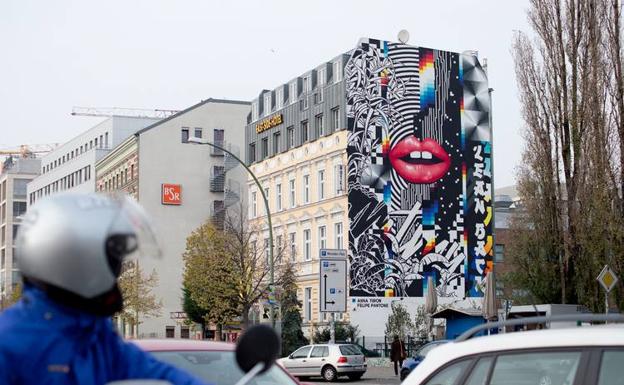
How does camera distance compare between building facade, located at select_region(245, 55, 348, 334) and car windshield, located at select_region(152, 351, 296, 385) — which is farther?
building facade, located at select_region(245, 55, 348, 334)

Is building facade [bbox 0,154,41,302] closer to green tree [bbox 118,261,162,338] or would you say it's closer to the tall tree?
green tree [bbox 118,261,162,338]

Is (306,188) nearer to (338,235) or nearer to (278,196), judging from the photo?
(278,196)

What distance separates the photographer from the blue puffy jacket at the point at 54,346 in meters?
2.39

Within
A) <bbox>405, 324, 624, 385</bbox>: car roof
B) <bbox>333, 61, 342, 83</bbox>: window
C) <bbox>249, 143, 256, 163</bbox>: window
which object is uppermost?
<bbox>333, 61, 342, 83</bbox>: window

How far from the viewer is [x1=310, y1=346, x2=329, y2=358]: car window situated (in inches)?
1757

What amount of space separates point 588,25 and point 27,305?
→ 4307 cm

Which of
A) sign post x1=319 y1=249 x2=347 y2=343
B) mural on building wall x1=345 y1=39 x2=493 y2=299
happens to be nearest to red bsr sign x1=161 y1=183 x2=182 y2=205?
mural on building wall x1=345 y1=39 x2=493 y2=299

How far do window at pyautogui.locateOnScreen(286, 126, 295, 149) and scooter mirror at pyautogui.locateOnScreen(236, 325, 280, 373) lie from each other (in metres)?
66.7

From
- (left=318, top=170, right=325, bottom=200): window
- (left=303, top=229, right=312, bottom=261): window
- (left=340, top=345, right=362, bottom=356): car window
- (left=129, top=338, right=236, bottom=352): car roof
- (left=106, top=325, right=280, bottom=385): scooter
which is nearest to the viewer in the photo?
(left=106, top=325, right=280, bottom=385): scooter

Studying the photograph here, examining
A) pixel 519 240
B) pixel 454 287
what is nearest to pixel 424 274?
pixel 454 287

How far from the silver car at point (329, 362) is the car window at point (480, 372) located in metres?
38.1

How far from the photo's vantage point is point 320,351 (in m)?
44.8

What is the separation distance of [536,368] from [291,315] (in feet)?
186

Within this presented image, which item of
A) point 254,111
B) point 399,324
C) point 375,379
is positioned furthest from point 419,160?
point 375,379
